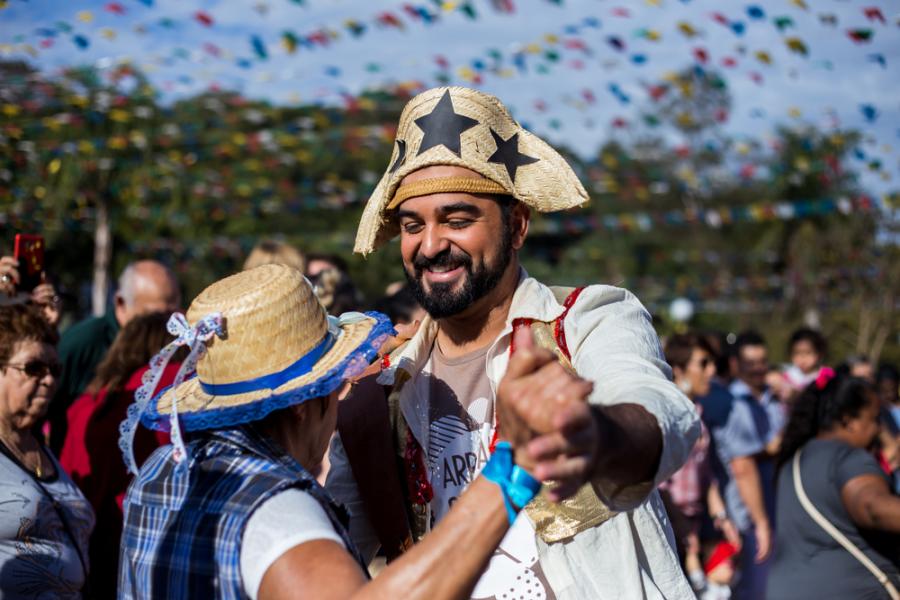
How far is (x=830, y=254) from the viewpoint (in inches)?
1161

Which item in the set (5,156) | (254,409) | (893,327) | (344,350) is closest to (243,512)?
(254,409)

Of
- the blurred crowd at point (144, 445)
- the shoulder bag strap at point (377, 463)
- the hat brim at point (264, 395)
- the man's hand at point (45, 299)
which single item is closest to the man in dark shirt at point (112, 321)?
the blurred crowd at point (144, 445)

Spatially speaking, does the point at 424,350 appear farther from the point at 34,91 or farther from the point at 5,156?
the point at 34,91

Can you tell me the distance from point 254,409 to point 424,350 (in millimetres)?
976

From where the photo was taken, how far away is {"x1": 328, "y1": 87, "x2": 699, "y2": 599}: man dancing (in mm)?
2490

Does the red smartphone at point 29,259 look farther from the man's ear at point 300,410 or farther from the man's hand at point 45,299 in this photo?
the man's ear at point 300,410

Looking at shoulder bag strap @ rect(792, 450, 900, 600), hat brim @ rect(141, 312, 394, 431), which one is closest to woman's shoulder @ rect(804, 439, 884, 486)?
shoulder bag strap @ rect(792, 450, 900, 600)

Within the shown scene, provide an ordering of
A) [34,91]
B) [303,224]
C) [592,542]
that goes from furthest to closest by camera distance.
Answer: [303,224] < [34,91] < [592,542]

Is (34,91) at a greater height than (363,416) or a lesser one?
lesser

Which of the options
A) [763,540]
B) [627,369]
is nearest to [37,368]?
[627,369]

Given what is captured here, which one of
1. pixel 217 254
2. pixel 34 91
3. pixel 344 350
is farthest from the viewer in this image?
pixel 217 254

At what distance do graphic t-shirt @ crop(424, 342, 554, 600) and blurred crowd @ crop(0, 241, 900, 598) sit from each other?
38 cm

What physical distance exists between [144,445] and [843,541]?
3.31m

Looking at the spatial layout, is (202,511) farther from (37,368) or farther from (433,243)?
(37,368)
